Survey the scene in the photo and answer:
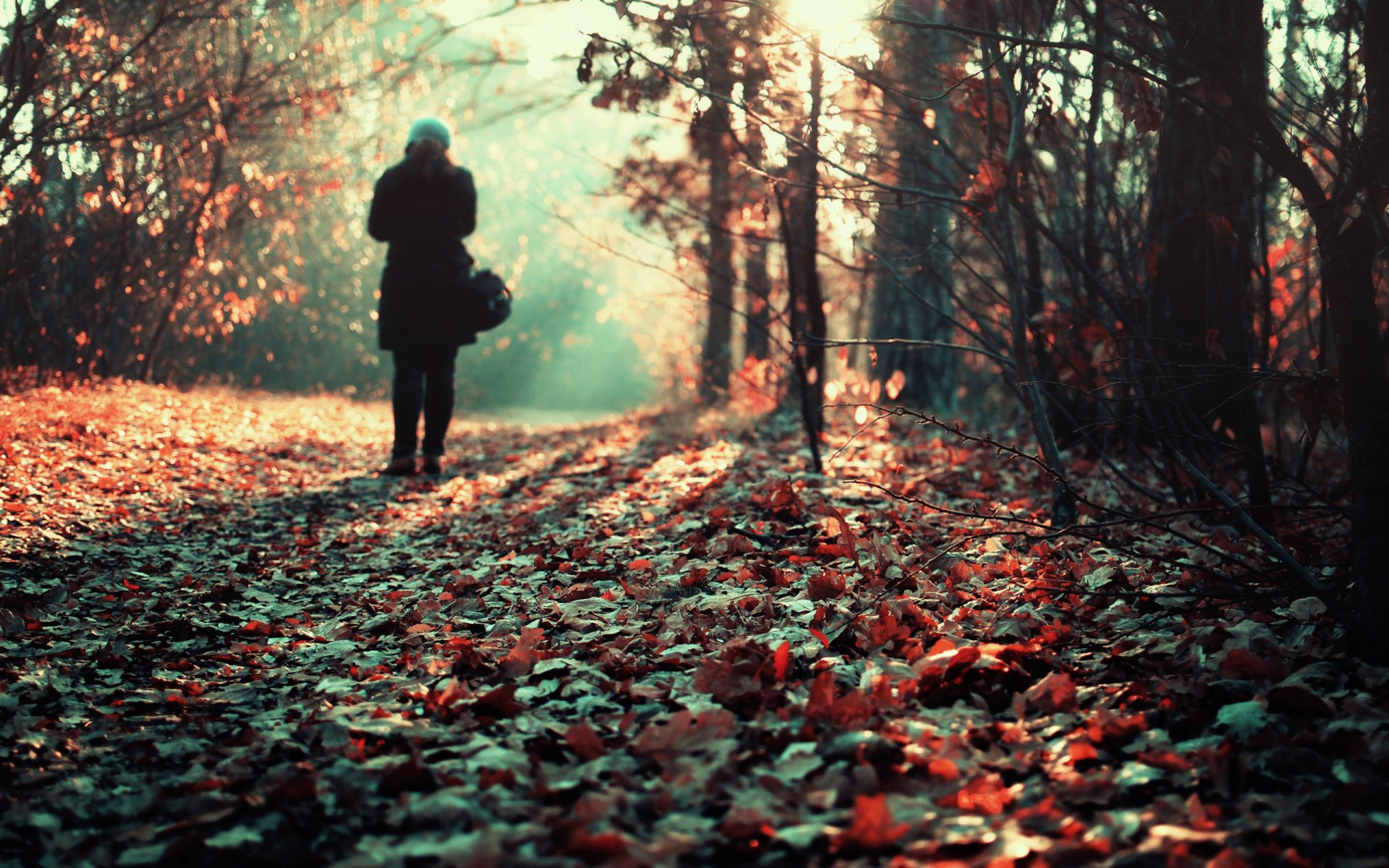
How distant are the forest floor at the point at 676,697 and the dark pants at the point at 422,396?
61.4 inches

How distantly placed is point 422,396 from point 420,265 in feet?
2.85

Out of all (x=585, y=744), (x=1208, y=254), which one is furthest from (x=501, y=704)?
(x=1208, y=254)

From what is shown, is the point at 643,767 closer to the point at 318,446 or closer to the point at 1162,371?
the point at 1162,371

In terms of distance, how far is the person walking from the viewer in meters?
5.63

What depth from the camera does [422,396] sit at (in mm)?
6105

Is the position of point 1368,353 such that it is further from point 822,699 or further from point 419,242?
point 419,242

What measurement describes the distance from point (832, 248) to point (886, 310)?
1.15 metres

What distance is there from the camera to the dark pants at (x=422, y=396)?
5.89 m

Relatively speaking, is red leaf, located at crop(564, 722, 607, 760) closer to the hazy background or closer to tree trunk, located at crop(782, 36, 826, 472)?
tree trunk, located at crop(782, 36, 826, 472)

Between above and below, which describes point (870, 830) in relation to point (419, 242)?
below

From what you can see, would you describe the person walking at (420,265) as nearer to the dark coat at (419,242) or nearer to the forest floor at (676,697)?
the dark coat at (419,242)

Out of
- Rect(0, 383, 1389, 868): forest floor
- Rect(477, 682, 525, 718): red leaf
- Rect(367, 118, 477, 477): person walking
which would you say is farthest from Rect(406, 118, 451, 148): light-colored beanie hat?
Rect(477, 682, 525, 718): red leaf

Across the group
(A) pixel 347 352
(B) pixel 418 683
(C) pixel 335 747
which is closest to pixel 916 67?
(B) pixel 418 683

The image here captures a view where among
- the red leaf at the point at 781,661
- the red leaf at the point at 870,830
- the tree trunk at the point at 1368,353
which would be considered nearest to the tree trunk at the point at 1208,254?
the tree trunk at the point at 1368,353
